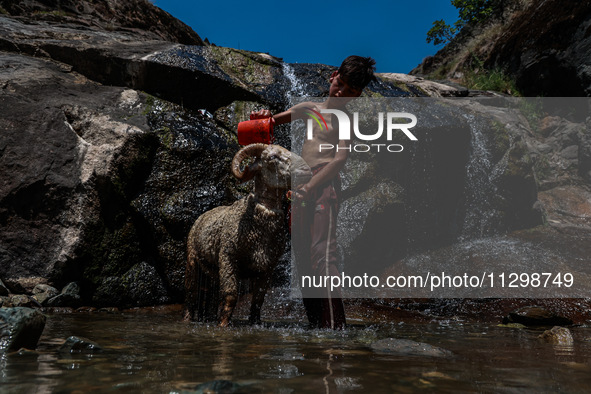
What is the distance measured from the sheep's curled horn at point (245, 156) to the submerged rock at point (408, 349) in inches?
92.0

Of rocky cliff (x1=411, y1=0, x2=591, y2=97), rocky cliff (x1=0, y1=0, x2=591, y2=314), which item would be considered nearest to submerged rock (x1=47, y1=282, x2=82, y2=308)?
rocky cliff (x1=0, y1=0, x2=591, y2=314)

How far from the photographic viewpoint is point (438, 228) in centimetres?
916

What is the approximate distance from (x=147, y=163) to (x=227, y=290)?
374 cm

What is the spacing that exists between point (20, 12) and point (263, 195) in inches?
450

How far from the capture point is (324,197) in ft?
15.6

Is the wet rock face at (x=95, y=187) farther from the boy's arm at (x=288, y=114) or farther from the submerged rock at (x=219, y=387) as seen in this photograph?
the submerged rock at (x=219, y=387)

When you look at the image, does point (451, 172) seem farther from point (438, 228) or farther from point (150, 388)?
point (150, 388)

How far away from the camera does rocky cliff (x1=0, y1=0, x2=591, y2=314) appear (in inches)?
269

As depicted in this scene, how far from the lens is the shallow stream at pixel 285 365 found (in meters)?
2.09

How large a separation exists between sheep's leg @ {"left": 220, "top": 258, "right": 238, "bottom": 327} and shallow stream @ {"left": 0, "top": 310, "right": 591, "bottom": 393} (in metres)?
0.54

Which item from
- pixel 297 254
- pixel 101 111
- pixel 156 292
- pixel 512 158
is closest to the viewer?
pixel 297 254

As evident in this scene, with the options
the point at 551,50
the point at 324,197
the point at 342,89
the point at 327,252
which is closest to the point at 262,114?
the point at 342,89

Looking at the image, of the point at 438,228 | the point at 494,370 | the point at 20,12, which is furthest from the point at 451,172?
the point at 20,12

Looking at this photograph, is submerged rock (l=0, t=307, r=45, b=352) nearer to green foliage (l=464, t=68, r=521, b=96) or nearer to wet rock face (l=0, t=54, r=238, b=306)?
wet rock face (l=0, t=54, r=238, b=306)
